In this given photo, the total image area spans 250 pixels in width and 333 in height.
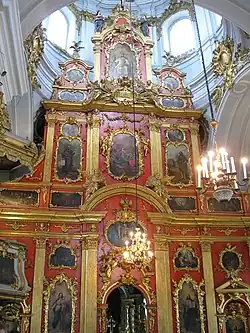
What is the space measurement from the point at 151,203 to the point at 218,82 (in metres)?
4.71

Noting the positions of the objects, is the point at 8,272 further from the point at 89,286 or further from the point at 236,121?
the point at 236,121

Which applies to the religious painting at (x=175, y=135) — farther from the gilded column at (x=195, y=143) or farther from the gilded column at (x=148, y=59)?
the gilded column at (x=148, y=59)

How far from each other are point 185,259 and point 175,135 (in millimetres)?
4083

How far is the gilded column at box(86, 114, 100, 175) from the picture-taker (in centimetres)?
1298

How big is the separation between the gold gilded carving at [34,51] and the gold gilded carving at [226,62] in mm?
5560

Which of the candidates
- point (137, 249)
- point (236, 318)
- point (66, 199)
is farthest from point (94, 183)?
point (236, 318)

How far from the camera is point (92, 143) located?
43.9ft

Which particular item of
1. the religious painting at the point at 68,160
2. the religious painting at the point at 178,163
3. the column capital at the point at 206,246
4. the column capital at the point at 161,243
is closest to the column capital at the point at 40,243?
the religious painting at the point at 68,160

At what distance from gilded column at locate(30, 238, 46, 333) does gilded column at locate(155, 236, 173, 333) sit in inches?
118

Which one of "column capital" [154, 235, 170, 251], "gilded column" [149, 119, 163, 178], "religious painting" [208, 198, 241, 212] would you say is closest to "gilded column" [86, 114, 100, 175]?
"gilded column" [149, 119, 163, 178]

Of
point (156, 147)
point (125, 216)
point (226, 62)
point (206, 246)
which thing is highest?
point (226, 62)

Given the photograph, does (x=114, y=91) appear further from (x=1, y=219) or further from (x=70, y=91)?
(x=1, y=219)

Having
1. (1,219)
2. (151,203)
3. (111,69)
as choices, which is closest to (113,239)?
(151,203)

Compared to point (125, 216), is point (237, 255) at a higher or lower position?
lower
